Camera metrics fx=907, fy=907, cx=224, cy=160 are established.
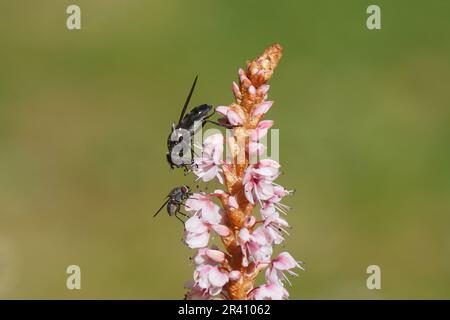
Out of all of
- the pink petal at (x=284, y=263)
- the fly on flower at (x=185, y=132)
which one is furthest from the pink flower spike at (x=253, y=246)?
the fly on flower at (x=185, y=132)

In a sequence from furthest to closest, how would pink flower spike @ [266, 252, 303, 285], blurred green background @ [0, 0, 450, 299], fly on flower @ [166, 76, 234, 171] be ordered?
blurred green background @ [0, 0, 450, 299] < fly on flower @ [166, 76, 234, 171] < pink flower spike @ [266, 252, 303, 285]

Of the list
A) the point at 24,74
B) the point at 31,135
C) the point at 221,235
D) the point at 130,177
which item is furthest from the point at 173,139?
the point at 24,74

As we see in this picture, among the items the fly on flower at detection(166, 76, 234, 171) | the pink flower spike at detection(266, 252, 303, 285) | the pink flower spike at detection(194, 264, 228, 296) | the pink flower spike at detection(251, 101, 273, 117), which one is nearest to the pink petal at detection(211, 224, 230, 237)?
the pink flower spike at detection(194, 264, 228, 296)

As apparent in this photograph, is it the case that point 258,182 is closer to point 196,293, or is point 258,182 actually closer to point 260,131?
point 260,131

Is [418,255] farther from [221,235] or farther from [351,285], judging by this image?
[221,235]

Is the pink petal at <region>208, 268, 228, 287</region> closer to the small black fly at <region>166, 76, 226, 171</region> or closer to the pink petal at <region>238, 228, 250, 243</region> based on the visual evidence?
the pink petal at <region>238, 228, 250, 243</region>

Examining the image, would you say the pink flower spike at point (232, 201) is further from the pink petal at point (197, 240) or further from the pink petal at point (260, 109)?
the pink petal at point (260, 109)

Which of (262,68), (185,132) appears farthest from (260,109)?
(185,132)
